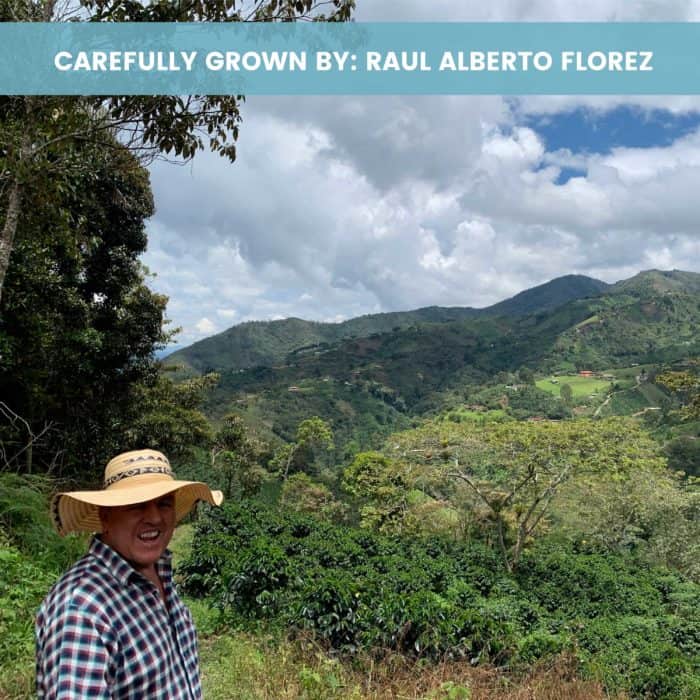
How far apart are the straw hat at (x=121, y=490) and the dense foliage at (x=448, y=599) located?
13.1 ft

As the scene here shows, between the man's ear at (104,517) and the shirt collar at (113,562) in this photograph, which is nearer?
the shirt collar at (113,562)

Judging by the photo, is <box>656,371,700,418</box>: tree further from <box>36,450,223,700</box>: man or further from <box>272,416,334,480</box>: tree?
<box>36,450,223,700</box>: man

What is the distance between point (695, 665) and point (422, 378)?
132m

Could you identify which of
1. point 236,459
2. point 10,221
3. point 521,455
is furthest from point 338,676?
point 236,459

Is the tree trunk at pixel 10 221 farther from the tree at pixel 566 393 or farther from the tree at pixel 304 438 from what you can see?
the tree at pixel 566 393

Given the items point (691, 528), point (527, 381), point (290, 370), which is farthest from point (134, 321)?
point (290, 370)

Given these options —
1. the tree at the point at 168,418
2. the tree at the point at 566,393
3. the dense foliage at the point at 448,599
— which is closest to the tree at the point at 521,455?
the dense foliage at the point at 448,599

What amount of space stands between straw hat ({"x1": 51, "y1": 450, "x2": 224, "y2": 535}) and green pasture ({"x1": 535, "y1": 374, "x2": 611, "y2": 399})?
333 feet

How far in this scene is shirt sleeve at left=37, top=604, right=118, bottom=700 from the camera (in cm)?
141

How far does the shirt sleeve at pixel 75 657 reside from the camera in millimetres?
1407

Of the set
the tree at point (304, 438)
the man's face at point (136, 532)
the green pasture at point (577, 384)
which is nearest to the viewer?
the man's face at point (136, 532)

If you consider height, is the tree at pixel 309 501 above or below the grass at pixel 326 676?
below

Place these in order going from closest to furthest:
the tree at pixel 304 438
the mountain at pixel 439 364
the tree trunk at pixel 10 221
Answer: the tree trunk at pixel 10 221 → the tree at pixel 304 438 → the mountain at pixel 439 364

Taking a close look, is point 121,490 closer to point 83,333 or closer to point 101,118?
point 101,118
